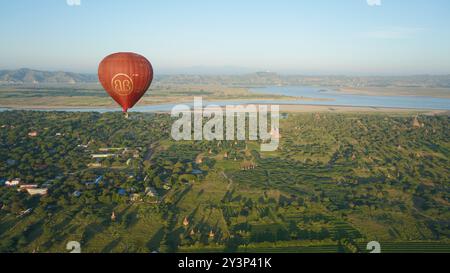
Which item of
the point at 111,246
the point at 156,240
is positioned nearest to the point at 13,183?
the point at 111,246

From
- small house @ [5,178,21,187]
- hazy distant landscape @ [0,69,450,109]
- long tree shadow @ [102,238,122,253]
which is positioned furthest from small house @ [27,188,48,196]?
hazy distant landscape @ [0,69,450,109]

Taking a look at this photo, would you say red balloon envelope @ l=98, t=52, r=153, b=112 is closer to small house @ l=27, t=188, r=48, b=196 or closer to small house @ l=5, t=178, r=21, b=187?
small house @ l=27, t=188, r=48, b=196

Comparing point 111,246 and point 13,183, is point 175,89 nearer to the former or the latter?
point 13,183

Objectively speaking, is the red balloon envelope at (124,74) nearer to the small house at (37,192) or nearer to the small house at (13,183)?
the small house at (37,192)

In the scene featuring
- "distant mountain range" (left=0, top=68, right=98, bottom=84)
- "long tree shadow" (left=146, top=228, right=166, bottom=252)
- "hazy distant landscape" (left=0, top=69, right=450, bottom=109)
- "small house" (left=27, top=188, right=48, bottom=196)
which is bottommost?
"long tree shadow" (left=146, top=228, right=166, bottom=252)

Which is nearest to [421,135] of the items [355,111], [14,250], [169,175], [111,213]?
[355,111]
